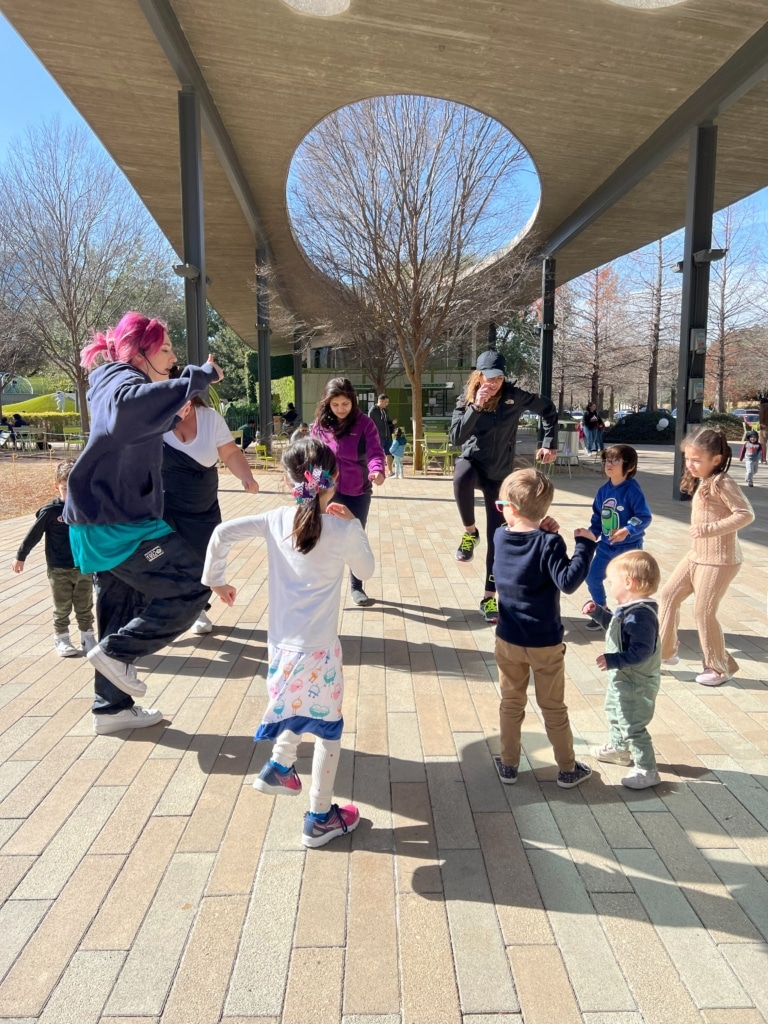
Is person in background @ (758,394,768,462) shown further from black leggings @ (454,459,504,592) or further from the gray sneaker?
the gray sneaker

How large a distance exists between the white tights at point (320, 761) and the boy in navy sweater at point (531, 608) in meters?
0.77

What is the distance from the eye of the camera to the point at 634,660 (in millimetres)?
2594

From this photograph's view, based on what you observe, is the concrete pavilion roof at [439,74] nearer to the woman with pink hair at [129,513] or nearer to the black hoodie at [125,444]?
the woman with pink hair at [129,513]

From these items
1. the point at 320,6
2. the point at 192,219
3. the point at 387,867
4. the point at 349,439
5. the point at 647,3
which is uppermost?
the point at 320,6

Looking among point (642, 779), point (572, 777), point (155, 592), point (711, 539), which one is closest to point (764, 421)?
point (711, 539)

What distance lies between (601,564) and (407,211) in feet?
39.2

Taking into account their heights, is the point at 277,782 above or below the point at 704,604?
below

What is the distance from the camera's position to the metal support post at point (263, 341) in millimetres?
19203

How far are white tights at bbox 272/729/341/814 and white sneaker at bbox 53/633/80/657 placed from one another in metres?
2.43

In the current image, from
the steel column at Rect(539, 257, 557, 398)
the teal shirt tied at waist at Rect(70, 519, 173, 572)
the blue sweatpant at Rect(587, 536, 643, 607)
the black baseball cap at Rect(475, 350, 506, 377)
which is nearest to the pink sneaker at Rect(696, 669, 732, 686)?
the blue sweatpant at Rect(587, 536, 643, 607)

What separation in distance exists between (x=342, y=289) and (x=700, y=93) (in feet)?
27.9

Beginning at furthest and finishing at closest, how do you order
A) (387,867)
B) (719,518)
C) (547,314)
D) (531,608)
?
(547,314) → (719,518) → (531,608) → (387,867)

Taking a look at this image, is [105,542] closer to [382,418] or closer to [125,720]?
[125,720]

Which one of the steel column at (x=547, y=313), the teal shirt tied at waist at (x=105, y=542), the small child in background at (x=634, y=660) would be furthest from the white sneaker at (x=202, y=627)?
the steel column at (x=547, y=313)
